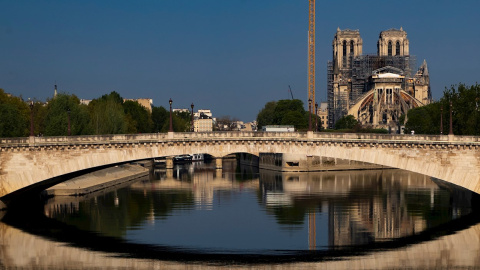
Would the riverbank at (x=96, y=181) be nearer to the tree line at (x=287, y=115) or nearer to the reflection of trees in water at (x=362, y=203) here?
the reflection of trees in water at (x=362, y=203)

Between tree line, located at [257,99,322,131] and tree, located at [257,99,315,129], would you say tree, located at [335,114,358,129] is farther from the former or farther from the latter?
tree, located at [257,99,315,129]

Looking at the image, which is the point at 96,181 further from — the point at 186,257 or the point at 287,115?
the point at 287,115

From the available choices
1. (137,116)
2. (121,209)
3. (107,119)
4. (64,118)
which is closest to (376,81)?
(137,116)

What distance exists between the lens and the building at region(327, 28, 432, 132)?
540 ft

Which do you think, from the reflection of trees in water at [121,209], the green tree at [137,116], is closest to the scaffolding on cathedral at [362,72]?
the green tree at [137,116]

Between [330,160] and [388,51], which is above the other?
[388,51]

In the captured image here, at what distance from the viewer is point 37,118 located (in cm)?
9238

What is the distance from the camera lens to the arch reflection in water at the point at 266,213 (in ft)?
162

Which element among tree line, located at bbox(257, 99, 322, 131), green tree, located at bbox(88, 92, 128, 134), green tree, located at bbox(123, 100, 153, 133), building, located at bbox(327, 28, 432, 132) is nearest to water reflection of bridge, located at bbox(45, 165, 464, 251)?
green tree, located at bbox(88, 92, 128, 134)

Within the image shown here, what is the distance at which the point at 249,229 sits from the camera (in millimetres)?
53406

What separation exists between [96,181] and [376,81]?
322 feet

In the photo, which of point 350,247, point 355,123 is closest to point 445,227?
point 350,247

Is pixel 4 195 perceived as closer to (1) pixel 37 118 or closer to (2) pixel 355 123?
(1) pixel 37 118

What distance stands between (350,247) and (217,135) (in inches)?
590
